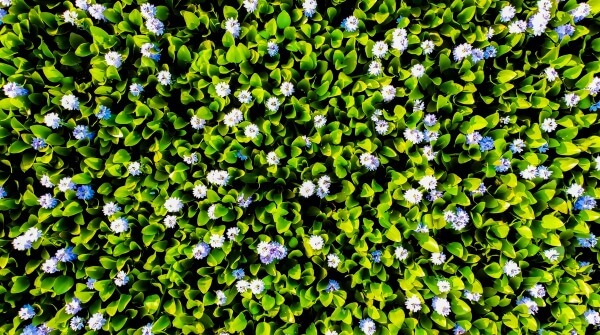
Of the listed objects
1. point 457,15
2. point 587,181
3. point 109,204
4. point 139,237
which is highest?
point 457,15

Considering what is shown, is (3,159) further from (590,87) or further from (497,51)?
(590,87)

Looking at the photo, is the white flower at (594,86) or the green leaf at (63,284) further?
the white flower at (594,86)

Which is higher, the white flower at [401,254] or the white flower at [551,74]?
the white flower at [551,74]

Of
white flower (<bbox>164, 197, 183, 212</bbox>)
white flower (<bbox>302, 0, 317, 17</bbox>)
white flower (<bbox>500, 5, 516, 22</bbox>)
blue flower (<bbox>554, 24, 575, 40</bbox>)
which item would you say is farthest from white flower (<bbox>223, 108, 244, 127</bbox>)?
blue flower (<bbox>554, 24, 575, 40</bbox>)

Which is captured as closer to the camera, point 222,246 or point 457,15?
point 222,246

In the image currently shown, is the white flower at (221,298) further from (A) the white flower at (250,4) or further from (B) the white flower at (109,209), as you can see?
(A) the white flower at (250,4)

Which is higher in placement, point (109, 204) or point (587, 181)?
point (587, 181)

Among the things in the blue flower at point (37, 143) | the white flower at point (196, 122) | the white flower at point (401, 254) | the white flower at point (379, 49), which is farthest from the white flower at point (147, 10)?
the white flower at point (401, 254)

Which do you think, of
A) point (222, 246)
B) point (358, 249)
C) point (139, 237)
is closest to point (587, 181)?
point (358, 249)
